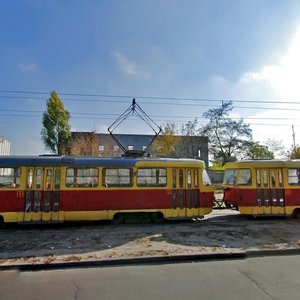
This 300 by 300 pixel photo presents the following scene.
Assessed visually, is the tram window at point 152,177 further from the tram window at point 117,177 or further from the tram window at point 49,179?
the tram window at point 49,179

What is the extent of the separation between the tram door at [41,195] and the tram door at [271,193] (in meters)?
8.34

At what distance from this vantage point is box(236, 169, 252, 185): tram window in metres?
13.2

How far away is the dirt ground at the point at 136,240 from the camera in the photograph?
7.32 meters

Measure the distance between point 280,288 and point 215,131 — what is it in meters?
38.1

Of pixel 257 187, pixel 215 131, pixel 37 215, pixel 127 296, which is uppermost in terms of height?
pixel 215 131

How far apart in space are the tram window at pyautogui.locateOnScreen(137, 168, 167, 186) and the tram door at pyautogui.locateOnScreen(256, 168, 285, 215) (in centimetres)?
422

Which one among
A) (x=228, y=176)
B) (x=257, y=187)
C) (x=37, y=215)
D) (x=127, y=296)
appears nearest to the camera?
(x=127, y=296)

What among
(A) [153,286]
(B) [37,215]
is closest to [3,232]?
(B) [37,215]

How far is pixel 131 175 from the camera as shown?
466 inches

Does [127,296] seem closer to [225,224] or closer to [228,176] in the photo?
[225,224]

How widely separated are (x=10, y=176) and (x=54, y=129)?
99.1ft

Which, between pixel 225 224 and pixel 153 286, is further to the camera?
pixel 225 224

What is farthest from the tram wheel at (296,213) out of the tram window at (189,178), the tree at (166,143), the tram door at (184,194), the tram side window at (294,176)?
the tree at (166,143)

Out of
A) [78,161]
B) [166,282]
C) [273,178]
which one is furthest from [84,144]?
[166,282]
